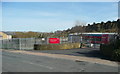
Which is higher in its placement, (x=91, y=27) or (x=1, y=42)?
(x=91, y=27)

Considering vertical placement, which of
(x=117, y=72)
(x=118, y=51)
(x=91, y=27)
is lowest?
(x=117, y=72)

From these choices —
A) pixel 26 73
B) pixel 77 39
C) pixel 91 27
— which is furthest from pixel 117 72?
pixel 91 27

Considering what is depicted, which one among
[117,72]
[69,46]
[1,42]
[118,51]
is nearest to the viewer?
[117,72]

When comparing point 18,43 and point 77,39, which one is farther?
point 77,39

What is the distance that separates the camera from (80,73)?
30.6 feet

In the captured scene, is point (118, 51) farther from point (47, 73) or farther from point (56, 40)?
point (56, 40)

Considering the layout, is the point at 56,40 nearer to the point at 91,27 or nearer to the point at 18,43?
the point at 18,43

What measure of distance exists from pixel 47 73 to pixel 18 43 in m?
23.0

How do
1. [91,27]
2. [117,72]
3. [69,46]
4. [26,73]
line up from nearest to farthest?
[26,73], [117,72], [69,46], [91,27]

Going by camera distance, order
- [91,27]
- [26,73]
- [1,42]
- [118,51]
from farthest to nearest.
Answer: [91,27], [1,42], [118,51], [26,73]

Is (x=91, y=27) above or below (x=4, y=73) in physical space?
above

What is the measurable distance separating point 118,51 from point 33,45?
19237mm

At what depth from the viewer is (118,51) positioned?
13938 mm

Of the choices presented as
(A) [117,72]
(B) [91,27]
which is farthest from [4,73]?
(B) [91,27]
